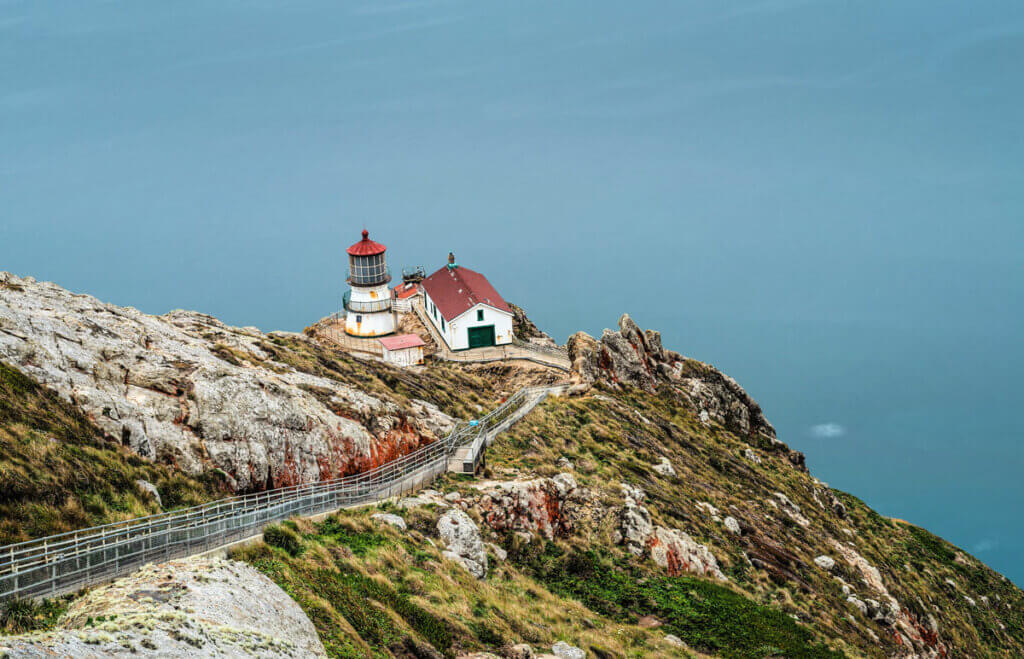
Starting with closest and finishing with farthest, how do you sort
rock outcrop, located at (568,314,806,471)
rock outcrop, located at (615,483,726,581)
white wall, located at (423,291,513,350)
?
rock outcrop, located at (615,483,726,581) → rock outcrop, located at (568,314,806,471) → white wall, located at (423,291,513,350)

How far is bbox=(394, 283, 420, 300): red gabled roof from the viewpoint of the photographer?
85938mm

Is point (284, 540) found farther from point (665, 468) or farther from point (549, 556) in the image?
point (665, 468)

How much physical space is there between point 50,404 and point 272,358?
1489cm

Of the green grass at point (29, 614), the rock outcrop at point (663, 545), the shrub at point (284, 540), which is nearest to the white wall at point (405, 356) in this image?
the rock outcrop at point (663, 545)

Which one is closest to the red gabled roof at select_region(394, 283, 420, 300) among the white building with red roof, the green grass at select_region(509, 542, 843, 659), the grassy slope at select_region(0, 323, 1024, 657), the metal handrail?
the white building with red roof

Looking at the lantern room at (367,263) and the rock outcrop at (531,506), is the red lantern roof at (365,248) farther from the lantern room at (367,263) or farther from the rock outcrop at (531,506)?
the rock outcrop at (531,506)

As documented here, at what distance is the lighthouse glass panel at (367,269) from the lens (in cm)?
7294

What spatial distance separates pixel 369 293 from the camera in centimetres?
7331

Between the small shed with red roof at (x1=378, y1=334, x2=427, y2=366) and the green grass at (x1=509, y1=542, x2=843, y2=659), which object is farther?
the small shed with red roof at (x1=378, y1=334, x2=427, y2=366)

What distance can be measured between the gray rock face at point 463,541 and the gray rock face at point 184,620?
8.35m

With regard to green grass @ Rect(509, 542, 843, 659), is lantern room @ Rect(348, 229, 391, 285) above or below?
above

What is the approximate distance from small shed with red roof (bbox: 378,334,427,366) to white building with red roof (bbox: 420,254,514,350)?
4.03 metres

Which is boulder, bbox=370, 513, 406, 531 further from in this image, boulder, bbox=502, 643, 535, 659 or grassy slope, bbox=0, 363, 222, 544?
boulder, bbox=502, 643, 535, 659

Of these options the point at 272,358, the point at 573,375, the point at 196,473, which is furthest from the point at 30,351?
the point at 573,375
